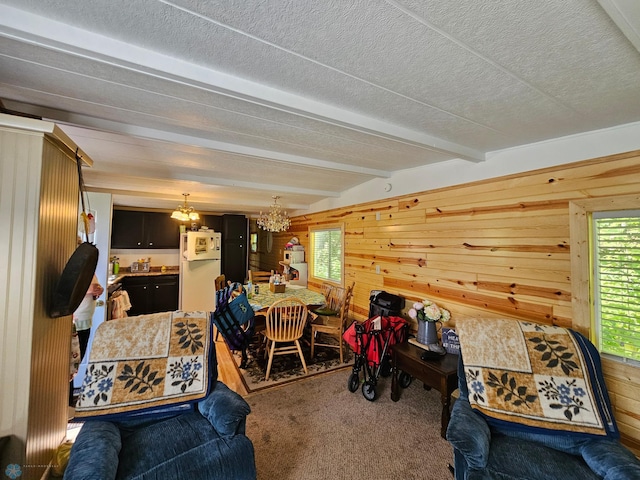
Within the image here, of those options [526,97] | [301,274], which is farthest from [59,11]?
[301,274]

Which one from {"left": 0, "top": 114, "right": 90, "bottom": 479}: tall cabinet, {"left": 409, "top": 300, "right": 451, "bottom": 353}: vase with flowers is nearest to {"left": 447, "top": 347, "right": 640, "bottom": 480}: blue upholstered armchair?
{"left": 409, "top": 300, "right": 451, "bottom": 353}: vase with flowers

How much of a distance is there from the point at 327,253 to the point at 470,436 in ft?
12.9

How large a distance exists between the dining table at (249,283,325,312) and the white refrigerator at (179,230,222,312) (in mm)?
1960

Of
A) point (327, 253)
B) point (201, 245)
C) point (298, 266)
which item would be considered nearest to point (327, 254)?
point (327, 253)

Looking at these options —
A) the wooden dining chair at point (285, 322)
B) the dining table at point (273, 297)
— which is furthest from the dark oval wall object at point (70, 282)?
the dining table at point (273, 297)

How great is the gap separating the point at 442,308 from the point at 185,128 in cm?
299

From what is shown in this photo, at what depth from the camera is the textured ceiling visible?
1000 millimetres

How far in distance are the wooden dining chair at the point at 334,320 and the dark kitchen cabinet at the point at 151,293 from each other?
141 inches

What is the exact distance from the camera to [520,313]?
2270mm

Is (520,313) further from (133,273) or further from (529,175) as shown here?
(133,273)

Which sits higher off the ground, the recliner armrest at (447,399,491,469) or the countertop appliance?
the countertop appliance

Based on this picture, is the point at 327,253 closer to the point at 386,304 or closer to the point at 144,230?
the point at 386,304

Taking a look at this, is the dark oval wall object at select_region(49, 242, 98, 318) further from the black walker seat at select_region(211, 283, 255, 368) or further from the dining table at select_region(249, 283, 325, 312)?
the dining table at select_region(249, 283, 325, 312)

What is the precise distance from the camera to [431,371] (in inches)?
89.4
